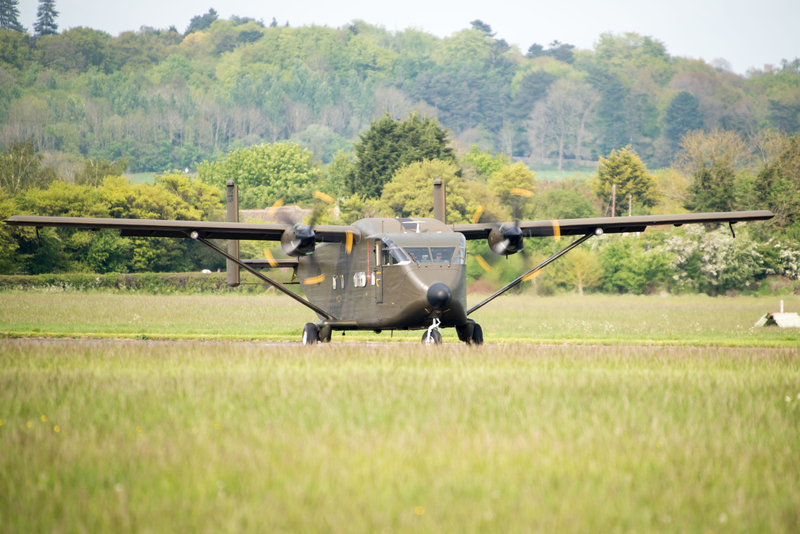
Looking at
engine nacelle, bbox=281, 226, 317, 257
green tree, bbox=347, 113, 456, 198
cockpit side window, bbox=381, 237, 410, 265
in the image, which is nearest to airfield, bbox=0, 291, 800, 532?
cockpit side window, bbox=381, 237, 410, 265

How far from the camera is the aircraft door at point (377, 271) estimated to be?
21.8m

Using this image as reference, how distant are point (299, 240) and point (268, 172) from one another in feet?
359

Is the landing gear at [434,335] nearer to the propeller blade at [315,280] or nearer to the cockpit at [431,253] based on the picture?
the cockpit at [431,253]

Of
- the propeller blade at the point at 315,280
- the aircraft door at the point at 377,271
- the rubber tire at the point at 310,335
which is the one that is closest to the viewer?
the aircraft door at the point at 377,271

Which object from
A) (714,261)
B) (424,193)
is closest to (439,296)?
(714,261)

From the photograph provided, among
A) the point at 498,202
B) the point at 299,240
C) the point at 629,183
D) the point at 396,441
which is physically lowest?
the point at 396,441

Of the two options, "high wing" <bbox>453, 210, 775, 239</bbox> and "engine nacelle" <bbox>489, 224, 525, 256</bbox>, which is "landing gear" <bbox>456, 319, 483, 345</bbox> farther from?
"high wing" <bbox>453, 210, 775, 239</bbox>

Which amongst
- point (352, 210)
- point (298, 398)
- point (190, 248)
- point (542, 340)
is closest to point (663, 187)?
point (352, 210)

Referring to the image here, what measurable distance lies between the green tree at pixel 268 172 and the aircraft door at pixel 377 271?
95.9m

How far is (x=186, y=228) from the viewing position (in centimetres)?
2316

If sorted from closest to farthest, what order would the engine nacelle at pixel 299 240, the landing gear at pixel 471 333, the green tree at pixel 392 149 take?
1. the engine nacelle at pixel 299 240
2. the landing gear at pixel 471 333
3. the green tree at pixel 392 149

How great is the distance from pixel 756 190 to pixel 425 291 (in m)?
59.1

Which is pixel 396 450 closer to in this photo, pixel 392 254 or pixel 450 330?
pixel 392 254

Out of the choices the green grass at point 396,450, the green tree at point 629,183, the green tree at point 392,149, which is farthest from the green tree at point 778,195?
the green grass at point 396,450
